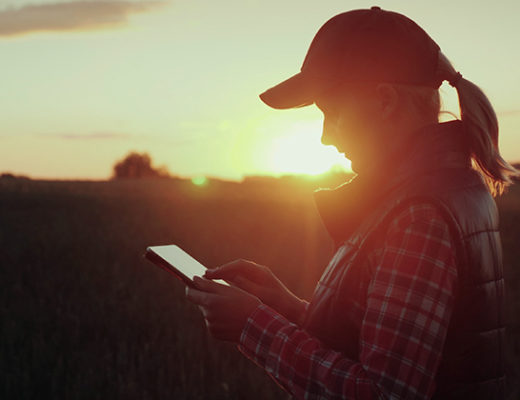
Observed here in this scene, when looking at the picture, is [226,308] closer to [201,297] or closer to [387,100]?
[201,297]

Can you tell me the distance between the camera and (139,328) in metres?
6.68

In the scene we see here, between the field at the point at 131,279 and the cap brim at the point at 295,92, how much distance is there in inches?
146

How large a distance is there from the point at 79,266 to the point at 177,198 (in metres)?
3.90

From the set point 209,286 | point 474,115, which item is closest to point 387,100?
point 474,115

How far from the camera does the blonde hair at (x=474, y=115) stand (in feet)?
5.63

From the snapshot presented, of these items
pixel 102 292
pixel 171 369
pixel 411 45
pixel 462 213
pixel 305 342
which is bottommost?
pixel 171 369

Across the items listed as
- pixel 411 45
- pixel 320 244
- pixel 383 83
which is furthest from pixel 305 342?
pixel 320 244

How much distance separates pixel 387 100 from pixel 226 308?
2.56ft

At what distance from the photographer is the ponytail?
1.72 meters

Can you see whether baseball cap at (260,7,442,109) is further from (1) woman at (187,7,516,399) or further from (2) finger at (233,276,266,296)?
(2) finger at (233,276,266,296)

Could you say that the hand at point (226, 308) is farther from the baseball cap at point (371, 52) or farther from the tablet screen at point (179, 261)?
the baseball cap at point (371, 52)

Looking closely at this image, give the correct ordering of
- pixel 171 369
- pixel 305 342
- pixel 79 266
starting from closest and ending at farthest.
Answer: pixel 305 342, pixel 171 369, pixel 79 266

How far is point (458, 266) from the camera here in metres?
1.47

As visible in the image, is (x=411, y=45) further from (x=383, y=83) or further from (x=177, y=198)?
(x=177, y=198)
